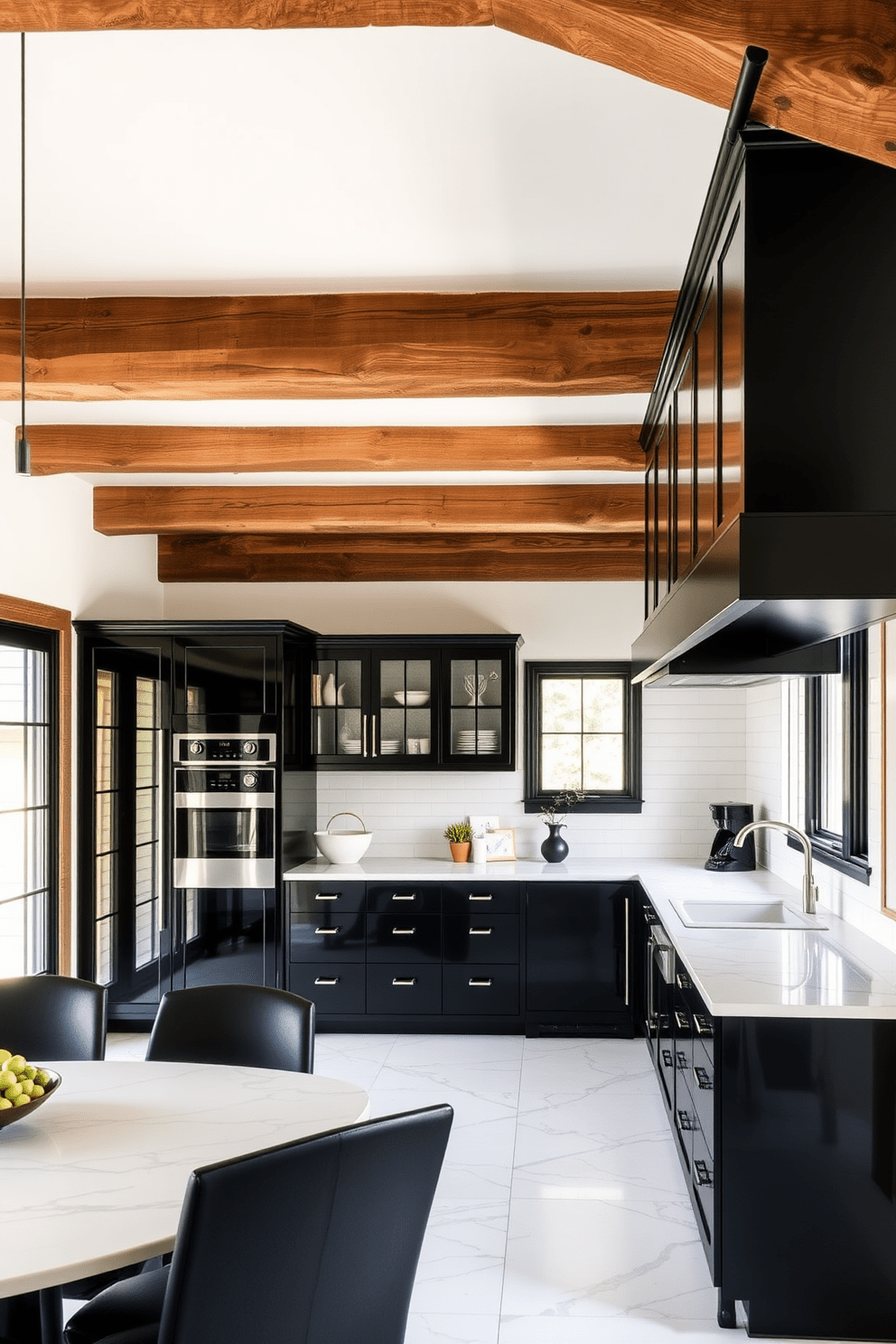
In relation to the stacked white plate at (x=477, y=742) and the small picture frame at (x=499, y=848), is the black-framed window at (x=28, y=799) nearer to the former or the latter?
the stacked white plate at (x=477, y=742)

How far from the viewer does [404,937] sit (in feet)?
19.7

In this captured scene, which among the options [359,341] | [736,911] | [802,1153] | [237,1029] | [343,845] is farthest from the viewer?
[343,845]

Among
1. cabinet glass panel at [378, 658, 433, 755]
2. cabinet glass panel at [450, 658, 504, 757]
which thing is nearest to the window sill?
cabinet glass panel at [450, 658, 504, 757]

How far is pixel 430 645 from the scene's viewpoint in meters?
6.45

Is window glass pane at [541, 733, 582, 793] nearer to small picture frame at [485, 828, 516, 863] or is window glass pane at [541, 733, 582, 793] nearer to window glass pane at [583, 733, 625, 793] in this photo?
window glass pane at [583, 733, 625, 793]

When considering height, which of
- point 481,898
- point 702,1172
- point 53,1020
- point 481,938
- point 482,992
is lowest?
point 482,992

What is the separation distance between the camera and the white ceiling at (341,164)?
6.99ft

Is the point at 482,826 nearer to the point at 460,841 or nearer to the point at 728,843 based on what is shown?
the point at 460,841

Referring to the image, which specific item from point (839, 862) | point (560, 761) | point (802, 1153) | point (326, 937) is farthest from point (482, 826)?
point (802, 1153)

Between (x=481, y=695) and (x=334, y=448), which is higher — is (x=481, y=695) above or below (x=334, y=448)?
below

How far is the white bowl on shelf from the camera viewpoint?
6.47m

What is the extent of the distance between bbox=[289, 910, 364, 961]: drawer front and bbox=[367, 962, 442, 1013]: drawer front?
0.16m

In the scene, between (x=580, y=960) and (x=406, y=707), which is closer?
(x=580, y=960)

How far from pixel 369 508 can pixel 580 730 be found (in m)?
2.05
